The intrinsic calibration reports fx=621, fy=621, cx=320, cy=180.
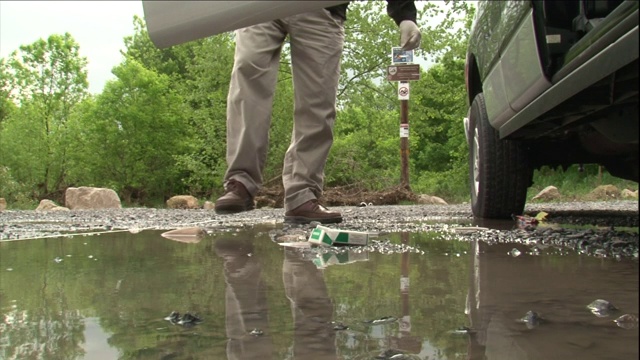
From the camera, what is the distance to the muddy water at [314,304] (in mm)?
1097

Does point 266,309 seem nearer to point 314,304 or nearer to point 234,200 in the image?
point 314,304

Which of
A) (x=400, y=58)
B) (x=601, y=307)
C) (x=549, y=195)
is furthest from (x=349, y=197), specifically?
(x=601, y=307)

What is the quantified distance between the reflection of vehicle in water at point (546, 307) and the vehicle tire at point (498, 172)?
1.56 metres

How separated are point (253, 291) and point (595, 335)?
843mm

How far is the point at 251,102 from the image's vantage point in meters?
3.33

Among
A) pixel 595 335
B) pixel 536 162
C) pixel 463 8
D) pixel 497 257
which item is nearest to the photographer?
pixel 595 335

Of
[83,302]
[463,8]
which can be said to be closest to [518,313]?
[83,302]

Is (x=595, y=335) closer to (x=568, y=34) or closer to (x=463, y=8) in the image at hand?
(x=568, y=34)

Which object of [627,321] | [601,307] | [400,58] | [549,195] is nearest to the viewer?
[627,321]

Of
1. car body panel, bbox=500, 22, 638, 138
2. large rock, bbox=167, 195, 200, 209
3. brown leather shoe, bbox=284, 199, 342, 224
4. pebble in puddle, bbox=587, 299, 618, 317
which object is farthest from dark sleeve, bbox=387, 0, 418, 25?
large rock, bbox=167, 195, 200, 209

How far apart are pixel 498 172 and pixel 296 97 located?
1289mm

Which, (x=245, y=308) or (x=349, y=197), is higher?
(x=349, y=197)

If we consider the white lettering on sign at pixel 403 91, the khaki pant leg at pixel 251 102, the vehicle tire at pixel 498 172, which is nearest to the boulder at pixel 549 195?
the white lettering on sign at pixel 403 91

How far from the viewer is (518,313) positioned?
134 centimetres
